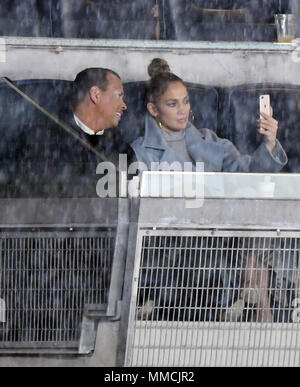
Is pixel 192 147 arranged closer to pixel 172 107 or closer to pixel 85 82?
pixel 172 107

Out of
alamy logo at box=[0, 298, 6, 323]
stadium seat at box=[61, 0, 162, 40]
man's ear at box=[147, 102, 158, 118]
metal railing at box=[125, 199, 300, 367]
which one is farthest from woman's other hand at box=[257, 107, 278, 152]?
alamy logo at box=[0, 298, 6, 323]

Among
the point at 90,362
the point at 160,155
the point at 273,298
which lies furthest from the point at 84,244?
the point at 160,155

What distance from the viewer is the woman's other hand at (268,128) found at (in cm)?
841

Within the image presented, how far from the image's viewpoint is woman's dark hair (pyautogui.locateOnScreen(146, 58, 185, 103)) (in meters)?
8.27

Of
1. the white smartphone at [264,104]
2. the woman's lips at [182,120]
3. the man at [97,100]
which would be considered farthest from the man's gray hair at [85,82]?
the white smartphone at [264,104]

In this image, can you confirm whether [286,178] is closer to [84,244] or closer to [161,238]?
[161,238]

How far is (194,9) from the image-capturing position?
862cm

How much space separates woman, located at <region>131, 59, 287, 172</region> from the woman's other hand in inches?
4.4

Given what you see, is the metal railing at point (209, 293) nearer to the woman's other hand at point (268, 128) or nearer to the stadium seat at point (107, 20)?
the woman's other hand at point (268, 128)

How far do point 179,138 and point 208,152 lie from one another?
0.27 metres

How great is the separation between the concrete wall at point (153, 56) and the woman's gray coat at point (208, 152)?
1.47ft

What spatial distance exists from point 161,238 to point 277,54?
286 centimetres

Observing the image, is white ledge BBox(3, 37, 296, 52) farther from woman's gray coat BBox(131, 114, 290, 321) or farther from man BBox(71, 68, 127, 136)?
woman's gray coat BBox(131, 114, 290, 321)

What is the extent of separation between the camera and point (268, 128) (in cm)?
845
